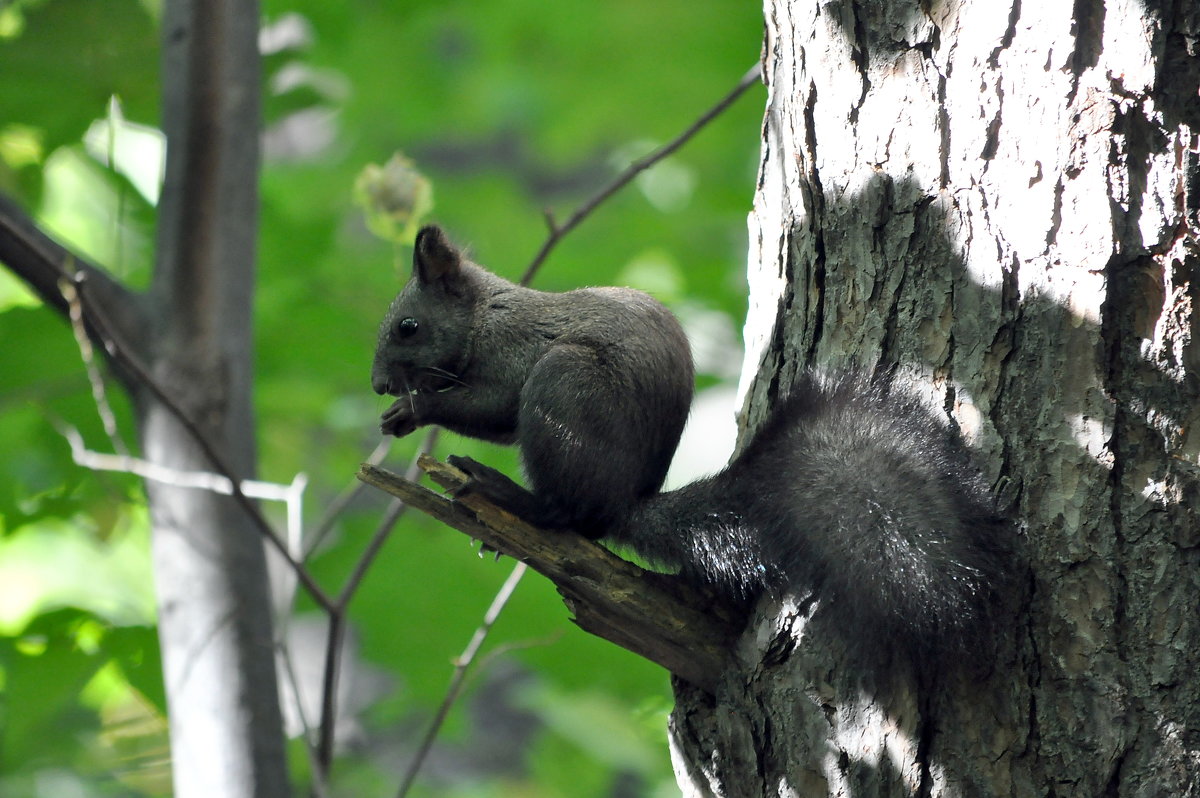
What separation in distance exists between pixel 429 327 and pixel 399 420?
1.24ft

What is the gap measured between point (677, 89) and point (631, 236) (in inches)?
21.5

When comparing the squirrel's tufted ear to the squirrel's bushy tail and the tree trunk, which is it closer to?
the tree trunk

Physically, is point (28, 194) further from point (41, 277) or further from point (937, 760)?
point (937, 760)

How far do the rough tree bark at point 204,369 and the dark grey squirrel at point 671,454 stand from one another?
41cm

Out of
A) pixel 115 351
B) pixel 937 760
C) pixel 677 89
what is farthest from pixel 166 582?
pixel 677 89

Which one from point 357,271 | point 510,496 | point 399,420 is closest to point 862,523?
point 510,496

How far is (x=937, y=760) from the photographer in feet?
4.59

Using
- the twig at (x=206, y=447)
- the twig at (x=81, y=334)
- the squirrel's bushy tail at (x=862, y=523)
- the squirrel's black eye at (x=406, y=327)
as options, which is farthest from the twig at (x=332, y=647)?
the squirrel's bushy tail at (x=862, y=523)

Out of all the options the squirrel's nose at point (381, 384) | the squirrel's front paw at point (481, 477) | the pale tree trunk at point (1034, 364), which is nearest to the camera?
the pale tree trunk at point (1034, 364)

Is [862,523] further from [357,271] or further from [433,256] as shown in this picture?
[357,271]

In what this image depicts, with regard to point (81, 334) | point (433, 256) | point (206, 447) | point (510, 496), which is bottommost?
point (510, 496)

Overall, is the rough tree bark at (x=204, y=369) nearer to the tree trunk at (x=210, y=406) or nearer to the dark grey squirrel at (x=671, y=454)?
the tree trunk at (x=210, y=406)

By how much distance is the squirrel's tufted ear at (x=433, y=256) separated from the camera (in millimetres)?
2480

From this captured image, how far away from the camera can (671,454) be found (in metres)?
2.15
